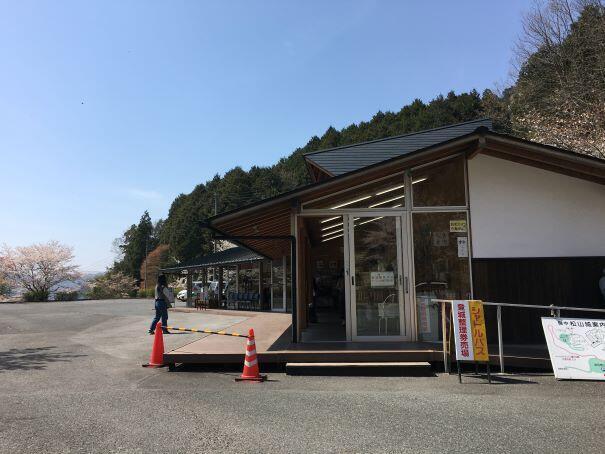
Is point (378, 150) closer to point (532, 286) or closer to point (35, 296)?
point (532, 286)

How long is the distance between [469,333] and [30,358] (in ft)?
27.2

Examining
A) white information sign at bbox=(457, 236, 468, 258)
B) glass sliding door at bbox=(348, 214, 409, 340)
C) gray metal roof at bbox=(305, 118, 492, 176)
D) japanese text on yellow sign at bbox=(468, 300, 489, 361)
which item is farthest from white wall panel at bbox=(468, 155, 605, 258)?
gray metal roof at bbox=(305, 118, 492, 176)

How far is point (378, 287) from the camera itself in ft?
26.9

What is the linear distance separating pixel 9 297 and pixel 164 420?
142ft

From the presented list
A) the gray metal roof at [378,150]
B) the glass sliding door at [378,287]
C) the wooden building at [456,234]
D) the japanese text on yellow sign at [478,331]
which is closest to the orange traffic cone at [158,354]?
the wooden building at [456,234]

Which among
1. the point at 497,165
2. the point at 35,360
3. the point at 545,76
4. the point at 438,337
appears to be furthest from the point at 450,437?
the point at 545,76

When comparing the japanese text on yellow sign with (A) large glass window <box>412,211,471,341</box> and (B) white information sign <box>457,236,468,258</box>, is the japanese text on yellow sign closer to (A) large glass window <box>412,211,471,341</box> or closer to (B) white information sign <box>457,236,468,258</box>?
(A) large glass window <box>412,211,471,341</box>

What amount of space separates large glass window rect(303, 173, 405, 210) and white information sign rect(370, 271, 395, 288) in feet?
4.04

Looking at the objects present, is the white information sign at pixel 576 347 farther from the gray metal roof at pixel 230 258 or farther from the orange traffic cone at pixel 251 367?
the gray metal roof at pixel 230 258

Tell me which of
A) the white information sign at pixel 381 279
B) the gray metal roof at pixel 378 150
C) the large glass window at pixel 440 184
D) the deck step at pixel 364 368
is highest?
the gray metal roof at pixel 378 150

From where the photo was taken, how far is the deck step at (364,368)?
22.5 ft

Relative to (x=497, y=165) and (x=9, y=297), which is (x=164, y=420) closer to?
(x=497, y=165)

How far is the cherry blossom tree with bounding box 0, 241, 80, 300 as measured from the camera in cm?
4166

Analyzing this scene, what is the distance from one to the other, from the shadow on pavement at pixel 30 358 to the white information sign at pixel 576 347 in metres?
8.36
